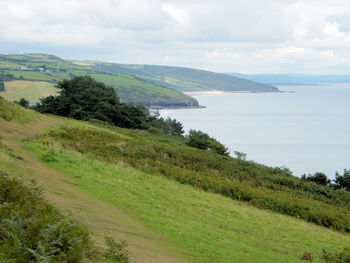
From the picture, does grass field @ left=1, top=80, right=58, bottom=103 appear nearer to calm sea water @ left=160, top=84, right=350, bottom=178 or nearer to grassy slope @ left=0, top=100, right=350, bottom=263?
calm sea water @ left=160, top=84, right=350, bottom=178

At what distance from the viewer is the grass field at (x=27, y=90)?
134875mm

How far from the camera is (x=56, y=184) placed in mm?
13953

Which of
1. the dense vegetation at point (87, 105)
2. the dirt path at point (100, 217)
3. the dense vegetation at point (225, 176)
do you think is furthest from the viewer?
the dense vegetation at point (87, 105)

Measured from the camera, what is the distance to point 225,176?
2966cm

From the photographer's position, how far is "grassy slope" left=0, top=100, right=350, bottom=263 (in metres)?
10.5

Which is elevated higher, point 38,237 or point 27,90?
point 38,237

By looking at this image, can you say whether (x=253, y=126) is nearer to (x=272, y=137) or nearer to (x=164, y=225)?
(x=272, y=137)

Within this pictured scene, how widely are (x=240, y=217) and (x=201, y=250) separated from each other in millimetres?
6830

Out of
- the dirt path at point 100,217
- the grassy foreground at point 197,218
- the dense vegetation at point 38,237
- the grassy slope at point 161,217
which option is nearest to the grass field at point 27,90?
the grassy slope at point 161,217

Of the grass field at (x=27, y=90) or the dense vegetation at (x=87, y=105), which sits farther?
the grass field at (x=27, y=90)

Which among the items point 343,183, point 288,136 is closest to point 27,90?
point 288,136

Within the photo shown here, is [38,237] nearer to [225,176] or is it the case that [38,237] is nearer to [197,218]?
[197,218]

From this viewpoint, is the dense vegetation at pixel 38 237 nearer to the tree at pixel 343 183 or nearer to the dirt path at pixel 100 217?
the dirt path at pixel 100 217

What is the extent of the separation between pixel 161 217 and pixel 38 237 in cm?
723
